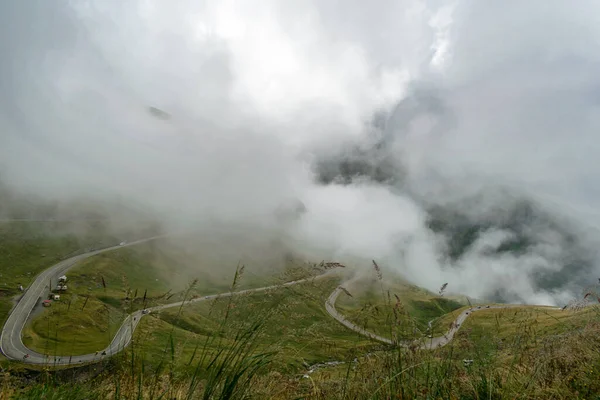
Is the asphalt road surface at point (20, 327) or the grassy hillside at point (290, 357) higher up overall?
the grassy hillside at point (290, 357)

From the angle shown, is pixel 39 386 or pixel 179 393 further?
pixel 179 393

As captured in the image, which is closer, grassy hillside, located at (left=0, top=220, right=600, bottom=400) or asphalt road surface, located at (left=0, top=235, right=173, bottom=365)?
grassy hillside, located at (left=0, top=220, right=600, bottom=400)

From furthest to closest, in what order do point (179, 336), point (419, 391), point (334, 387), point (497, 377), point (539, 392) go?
point (179, 336) → point (334, 387) → point (497, 377) → point (419, 391) → point (539, 392)

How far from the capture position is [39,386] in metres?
4.48

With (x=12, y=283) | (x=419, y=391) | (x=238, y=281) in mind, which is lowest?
(x=12, y=283)

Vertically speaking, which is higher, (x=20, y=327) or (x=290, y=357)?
(x=290, y=357)

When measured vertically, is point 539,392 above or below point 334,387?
above

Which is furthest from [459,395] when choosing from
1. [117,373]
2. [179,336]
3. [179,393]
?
[117,373]

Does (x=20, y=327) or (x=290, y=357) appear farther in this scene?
(x=20, y=327)

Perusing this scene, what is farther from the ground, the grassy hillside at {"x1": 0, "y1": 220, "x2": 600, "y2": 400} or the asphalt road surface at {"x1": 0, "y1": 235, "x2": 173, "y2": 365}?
the grassy hillside at {"x1": 0, "y1": 220, "x2": 600, "y2": 400}

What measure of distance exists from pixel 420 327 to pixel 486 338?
1430mm

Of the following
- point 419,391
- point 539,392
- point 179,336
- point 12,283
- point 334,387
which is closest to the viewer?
point 539,392

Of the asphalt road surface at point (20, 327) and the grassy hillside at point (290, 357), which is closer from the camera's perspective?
the grassy hillside at point (290, 357)

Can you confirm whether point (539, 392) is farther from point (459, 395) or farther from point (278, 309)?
point (278, 309)
